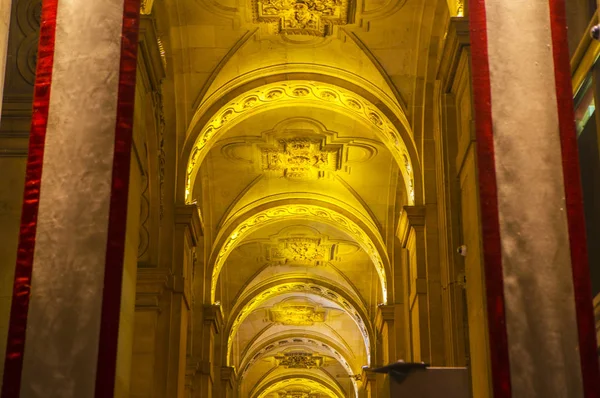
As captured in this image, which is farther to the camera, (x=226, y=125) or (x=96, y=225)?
(x=226, y=125)

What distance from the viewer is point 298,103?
1619 centimetres

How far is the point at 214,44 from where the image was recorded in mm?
14562

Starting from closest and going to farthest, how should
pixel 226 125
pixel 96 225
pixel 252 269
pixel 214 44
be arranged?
pixel 96 225 → pixel 214 44 → pixel 226 125 → pixel 252 269

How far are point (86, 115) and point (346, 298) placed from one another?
17.9 m

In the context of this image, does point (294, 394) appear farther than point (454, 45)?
Yes

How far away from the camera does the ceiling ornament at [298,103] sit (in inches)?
602

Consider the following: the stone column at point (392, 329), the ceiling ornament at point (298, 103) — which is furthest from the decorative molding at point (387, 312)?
the ceiling ornament at point (298, 103)

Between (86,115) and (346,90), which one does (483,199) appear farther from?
(346,90)

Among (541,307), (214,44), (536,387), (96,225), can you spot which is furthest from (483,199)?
(214,44)

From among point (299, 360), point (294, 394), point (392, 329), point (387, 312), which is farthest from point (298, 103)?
point (294, 394)

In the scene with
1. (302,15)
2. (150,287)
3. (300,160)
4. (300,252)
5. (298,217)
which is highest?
(302,15)

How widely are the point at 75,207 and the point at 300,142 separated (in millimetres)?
11205

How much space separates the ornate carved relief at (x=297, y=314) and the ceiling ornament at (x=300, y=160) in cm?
908

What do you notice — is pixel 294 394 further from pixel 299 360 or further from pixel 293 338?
pixel 293 338
